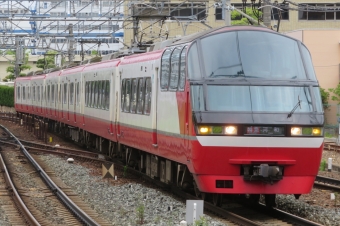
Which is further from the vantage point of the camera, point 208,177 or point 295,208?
point 295,208

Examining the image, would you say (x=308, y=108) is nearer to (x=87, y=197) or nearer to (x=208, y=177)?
(x=208, y=177)

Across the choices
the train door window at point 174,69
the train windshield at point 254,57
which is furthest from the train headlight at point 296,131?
the train door window at point 174,69

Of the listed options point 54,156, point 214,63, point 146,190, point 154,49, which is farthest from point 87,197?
point 54,156

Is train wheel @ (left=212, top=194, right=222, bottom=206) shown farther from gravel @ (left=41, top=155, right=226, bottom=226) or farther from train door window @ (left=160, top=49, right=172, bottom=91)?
train door window @ (left=160, top=49, right=172, bottom=91)

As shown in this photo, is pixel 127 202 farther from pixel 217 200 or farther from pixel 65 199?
pixel 217 200

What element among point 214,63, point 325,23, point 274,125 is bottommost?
point 274,125

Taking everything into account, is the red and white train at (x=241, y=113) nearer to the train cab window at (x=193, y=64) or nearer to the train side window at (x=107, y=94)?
the train cab window at (x=193, y=64)

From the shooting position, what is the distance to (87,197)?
14281 mm

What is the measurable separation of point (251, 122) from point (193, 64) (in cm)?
134

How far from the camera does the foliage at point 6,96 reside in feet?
214

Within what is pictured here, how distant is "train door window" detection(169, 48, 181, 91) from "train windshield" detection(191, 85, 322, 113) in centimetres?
111

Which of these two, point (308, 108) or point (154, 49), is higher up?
point (154, 49)

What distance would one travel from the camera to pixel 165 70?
43.8 ft

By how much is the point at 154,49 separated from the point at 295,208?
4584 millimetres
